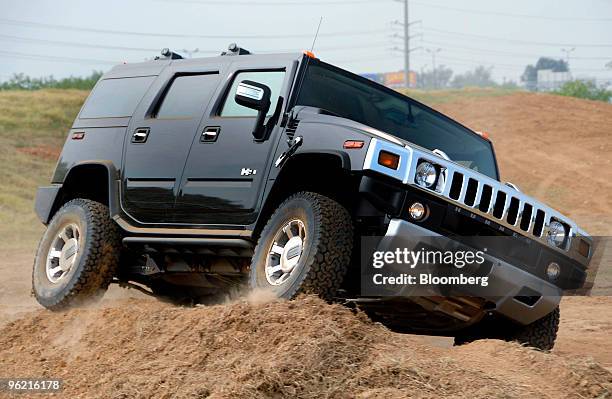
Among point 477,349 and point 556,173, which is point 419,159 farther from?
point 556,173

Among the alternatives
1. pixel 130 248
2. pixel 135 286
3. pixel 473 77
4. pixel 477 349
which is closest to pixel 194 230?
pixel 130 248

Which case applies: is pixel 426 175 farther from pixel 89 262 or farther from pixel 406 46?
pixel 406 46

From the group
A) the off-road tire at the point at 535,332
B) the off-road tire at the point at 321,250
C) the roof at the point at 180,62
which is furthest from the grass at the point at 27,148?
the off-road tire at the point at 321,250

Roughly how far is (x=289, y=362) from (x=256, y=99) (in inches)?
91.9

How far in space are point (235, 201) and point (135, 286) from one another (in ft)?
6.94

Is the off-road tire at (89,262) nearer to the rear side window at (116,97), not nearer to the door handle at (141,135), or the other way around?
the door handle at (141,135)

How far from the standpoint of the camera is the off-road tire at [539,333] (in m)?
7.23

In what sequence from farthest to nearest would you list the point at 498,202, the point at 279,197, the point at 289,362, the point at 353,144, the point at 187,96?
the point at 187,96 → the point at 279,197 → the point at 498,202 → the point at 353,144 → the point at 289,362

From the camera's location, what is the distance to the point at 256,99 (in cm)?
677

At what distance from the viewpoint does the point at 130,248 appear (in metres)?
8.05

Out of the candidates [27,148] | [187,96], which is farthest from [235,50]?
[27,148]

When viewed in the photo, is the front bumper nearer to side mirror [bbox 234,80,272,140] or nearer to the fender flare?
side mirror [bbox 234,80,272,140]

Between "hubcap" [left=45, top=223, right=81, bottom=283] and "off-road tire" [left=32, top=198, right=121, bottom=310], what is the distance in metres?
0.09

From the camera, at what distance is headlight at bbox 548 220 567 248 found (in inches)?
266
